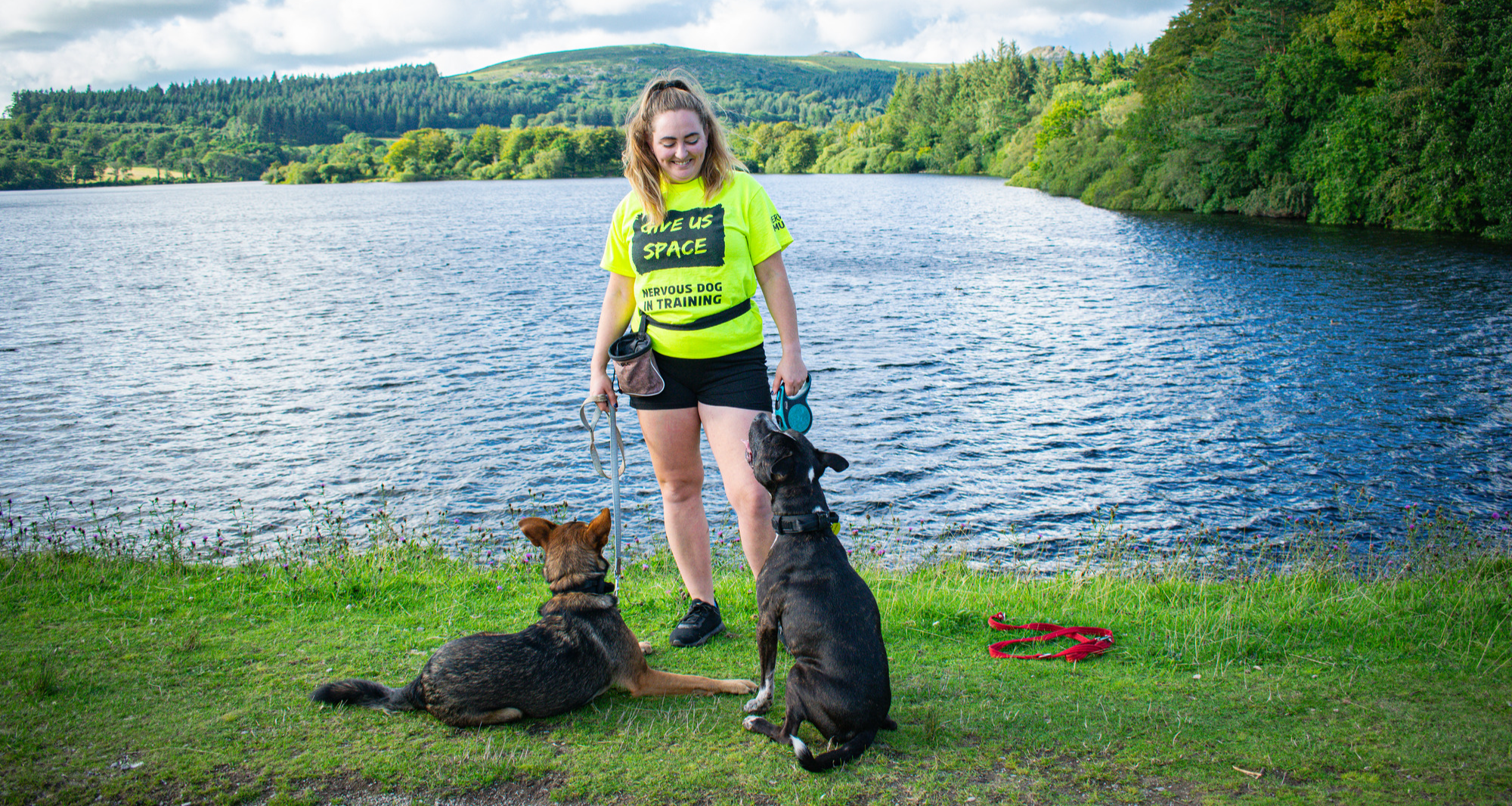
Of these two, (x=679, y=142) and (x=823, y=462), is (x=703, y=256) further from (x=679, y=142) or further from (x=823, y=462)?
(x=823, y=462)

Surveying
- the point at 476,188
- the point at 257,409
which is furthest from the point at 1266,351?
the point at 476,188

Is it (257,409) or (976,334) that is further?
(976,334)

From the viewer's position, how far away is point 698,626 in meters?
4.92

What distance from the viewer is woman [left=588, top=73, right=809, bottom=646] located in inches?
170

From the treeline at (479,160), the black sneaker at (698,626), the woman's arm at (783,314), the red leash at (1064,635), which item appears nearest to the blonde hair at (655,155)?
the woman's arm at (783,314)

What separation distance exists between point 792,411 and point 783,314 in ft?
1.75

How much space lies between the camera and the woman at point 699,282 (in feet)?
14.2

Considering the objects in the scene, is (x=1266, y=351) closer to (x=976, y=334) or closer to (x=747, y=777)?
(x=976, y=334)

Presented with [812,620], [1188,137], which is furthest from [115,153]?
[812,620]

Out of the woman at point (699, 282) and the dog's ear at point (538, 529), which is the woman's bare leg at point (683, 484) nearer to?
the woman at point (699, 282)

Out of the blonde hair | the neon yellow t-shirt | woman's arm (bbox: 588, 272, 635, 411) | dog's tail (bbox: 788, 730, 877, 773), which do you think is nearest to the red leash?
dog's tail (bbox: 788, 730, 877, 773)

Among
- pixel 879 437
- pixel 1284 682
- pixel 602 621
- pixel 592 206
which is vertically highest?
pixel 592 206

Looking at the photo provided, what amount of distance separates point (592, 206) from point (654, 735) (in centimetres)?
7315

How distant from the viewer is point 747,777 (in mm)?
3439
